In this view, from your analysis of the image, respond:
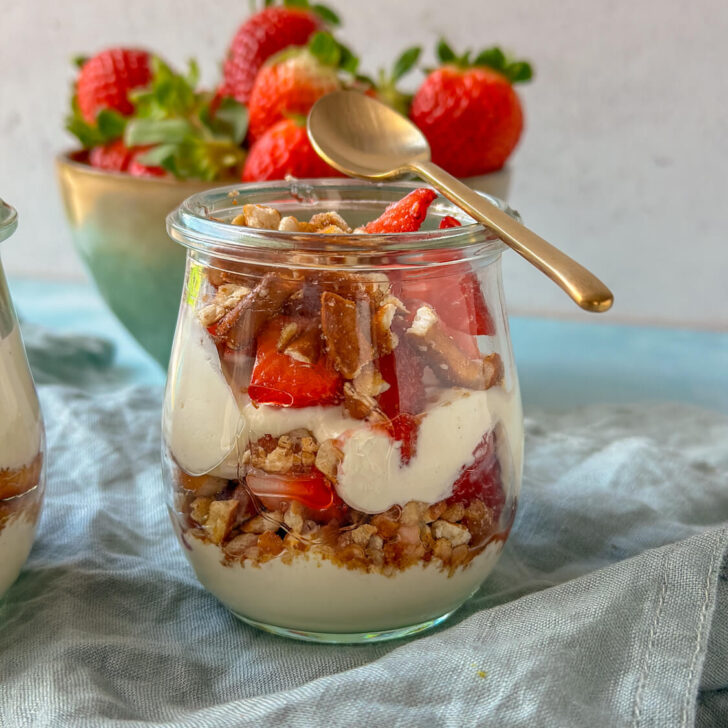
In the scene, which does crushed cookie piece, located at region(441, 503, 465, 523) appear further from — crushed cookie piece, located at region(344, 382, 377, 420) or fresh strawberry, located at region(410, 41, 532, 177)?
fresh strawberry, located at region(410, 41, 532, 177)

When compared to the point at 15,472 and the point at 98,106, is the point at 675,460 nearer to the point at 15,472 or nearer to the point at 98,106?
the point at 15,472

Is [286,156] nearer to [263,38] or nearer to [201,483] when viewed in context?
[263,38]

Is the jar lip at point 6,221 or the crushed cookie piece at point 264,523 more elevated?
the jar lip at point 6,221

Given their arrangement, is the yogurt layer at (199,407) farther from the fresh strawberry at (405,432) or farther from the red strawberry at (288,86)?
the red strawberry at (288,86)

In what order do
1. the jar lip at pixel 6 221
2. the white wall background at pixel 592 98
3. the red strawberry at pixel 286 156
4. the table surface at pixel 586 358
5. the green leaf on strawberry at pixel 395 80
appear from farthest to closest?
the white wall background at pixel 592 98 → the table surface at pixel 586 358 → the green leaf on strawberry at pixel 395 80 → the red strawberry at pixel 286 156 → the jar lip at pixel 6 221

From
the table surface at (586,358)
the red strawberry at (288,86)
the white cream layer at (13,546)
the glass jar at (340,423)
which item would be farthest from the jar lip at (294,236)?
the table surface at (586,358)

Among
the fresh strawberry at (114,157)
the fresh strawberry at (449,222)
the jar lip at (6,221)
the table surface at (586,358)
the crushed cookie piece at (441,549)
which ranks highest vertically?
the jar lip at (6,221)

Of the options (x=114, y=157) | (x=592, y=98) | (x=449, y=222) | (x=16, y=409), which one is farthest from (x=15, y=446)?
(x=592, y=98)
